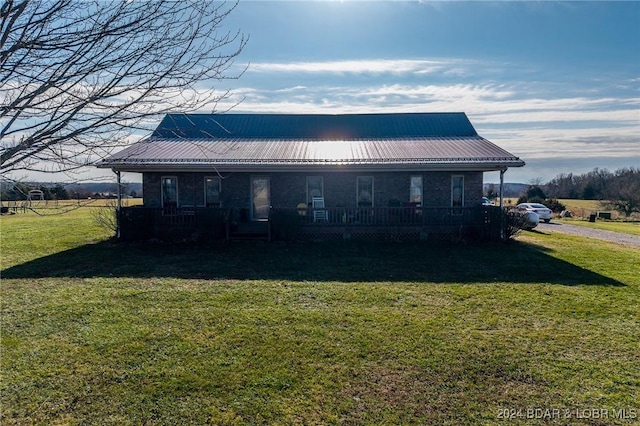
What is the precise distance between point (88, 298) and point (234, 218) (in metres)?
8.16

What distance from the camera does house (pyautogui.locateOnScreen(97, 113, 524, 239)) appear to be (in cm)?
1383

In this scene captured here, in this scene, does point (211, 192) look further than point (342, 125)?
No

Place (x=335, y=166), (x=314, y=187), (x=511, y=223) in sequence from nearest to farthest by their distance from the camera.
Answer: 1. (x=511, y=223)
2. (x=335, y=166)
3. (x=314, y=187)

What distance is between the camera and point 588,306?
291 inches

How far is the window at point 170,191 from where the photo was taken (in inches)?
620

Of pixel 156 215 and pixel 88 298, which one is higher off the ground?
pixel 156 215

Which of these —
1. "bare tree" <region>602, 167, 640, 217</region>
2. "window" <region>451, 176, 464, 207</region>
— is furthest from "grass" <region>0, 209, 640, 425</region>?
"bare tree" <region>602, 167, 640, 217</region>

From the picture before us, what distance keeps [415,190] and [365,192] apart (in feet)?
6.45

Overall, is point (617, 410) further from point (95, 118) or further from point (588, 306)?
point (95, 118)

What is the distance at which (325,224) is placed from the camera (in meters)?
14.1

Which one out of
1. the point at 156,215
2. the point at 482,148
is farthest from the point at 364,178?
the point at 156,215

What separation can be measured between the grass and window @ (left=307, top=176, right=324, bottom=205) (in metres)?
5.64

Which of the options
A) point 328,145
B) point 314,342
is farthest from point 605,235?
point 314,342

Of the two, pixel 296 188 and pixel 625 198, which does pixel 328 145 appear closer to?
pixel 296 188
